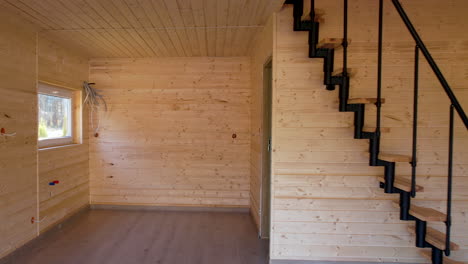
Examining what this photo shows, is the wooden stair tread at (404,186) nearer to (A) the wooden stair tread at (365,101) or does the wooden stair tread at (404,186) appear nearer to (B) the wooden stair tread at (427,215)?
(B) the wooden stair tread at (427,215)

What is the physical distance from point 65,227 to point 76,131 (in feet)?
4.43

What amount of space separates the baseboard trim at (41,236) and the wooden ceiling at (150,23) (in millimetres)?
2345

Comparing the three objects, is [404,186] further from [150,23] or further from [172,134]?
[172,134]

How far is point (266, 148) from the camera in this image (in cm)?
289

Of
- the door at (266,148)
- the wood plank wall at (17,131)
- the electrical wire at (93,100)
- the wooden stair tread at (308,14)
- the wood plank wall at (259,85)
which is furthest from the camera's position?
the electrical wire at (93,100)

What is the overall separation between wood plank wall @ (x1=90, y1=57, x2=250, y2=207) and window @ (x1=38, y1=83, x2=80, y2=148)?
1.21 ft

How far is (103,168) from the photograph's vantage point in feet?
12.7

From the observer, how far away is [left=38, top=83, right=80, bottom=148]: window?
3.04m

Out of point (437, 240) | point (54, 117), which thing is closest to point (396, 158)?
point (437, 240)

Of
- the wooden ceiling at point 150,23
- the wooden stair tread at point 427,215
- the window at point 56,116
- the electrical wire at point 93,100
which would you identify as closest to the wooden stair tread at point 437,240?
the wooden stair tread at point 427,215

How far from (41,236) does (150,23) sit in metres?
2.77

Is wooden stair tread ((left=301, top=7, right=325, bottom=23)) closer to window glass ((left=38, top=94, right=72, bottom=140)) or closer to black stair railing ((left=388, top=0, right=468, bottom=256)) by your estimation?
black stair railing ((left=388, top=0, right=468, bottom=256))

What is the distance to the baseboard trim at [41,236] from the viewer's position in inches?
95.4

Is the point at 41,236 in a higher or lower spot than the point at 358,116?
lower
